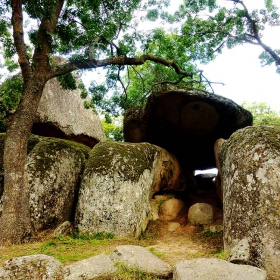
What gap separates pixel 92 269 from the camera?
12.1 feet

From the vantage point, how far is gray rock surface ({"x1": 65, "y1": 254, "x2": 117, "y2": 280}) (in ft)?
11.8

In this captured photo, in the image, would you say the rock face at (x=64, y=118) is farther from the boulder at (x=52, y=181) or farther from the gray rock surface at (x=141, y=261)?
the gray rock surface at (x=141, y=261)

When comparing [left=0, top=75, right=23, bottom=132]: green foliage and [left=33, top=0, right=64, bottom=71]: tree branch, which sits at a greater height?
[left=33, top=0, right=64, bottom=71]: tree branch

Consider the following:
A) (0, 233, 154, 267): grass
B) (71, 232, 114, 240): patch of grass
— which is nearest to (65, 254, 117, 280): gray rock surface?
(0, 233, 154, 267): grass

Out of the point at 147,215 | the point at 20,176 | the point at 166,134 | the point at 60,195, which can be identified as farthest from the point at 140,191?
the point at 166,134

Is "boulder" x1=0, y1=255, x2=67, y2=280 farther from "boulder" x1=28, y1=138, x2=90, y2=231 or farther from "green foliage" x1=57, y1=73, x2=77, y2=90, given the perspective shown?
"green foliage" x1=57, y1=73, x2=77, y2=90

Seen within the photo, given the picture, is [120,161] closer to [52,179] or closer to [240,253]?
[52,179]

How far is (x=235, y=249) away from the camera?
194 inches

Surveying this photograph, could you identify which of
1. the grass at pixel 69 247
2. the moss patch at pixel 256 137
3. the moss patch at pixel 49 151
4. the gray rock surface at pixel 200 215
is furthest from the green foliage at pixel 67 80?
the gray rock surface at pixel 200 215

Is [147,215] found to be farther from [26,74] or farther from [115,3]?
[115,3]

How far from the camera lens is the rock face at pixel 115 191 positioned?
6.64 metres

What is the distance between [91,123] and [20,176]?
5604mm

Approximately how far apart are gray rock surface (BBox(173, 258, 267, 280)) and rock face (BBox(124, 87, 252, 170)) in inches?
214

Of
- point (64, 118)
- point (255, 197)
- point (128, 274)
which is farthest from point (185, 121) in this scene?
point (128, 274)
